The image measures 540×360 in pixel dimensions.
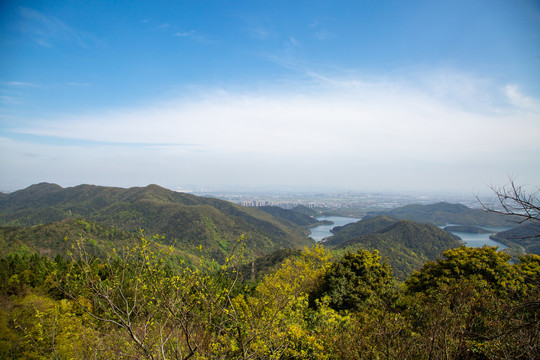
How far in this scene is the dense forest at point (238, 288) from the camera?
4141 millimetres

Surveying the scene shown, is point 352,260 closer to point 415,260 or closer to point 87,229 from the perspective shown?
point 415,260

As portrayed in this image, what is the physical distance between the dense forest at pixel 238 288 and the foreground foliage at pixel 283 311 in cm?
7

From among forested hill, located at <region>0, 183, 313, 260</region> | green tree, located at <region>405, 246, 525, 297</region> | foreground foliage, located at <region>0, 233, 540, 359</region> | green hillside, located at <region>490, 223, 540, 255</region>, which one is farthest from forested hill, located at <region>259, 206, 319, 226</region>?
green tree, located at <region>405, 246, 525, 297</region>

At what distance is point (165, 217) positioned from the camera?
4530 inches

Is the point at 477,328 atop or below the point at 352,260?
atop

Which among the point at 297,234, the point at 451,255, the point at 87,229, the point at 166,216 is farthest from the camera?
the point at 297,234

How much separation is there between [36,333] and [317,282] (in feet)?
52.2

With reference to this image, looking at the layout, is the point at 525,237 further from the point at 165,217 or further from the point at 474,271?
the point at 165,217

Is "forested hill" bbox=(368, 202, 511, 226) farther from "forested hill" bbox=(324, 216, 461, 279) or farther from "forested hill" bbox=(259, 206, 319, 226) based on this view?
"forested hill" bbox=(324, 216, 461, 279)

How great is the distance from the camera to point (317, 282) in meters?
17.4

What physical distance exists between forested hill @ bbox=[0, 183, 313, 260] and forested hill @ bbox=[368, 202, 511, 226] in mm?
84528

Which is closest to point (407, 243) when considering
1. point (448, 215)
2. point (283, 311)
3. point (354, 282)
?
point (354, 282)

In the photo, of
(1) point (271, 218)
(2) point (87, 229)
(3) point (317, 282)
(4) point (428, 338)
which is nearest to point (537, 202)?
(4) point (428, 338)

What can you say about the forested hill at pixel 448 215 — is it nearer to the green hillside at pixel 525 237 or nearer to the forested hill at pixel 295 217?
the forested hill at pixel 295 217
